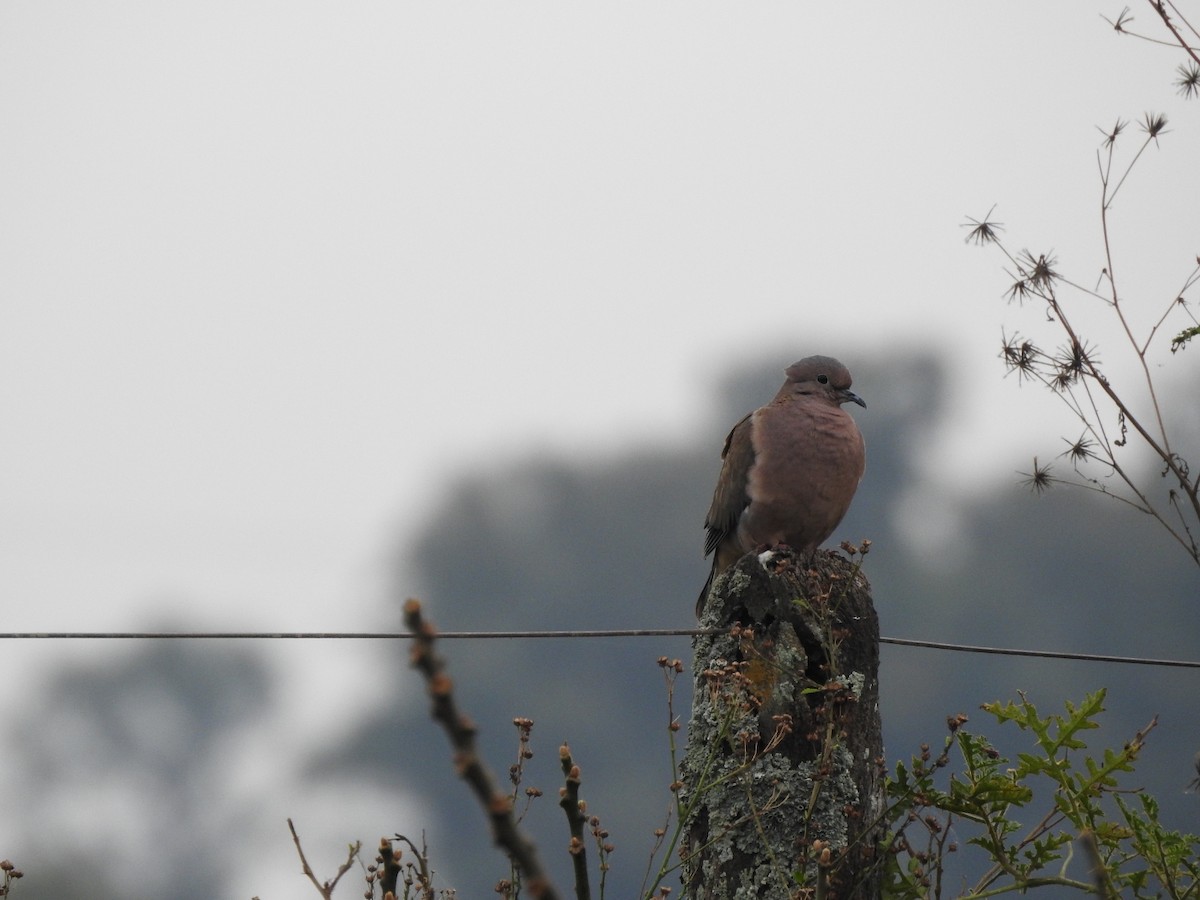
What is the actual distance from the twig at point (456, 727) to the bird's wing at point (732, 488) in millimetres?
3965

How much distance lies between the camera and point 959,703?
132 feet

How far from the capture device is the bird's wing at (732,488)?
16.4 feet

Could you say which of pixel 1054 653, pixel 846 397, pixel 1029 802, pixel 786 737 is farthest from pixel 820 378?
→ pixel 1029 802

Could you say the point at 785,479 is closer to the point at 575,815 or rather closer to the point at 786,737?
the point at 786,737


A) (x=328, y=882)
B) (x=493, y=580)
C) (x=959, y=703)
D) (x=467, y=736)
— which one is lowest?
(x=467, y=736)

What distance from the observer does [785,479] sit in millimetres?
4871

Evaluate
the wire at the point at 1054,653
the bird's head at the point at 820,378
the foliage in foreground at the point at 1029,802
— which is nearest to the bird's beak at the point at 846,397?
the bird's head at the point at 820,378

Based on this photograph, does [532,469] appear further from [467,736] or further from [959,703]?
[467,736]

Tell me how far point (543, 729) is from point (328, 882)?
146 ft

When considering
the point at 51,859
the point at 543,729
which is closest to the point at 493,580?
the point at 543,729

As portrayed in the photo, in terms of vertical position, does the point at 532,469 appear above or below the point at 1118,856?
above

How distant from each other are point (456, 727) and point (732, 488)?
4.09m

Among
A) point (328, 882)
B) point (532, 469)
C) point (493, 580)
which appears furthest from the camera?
point (532, 469)

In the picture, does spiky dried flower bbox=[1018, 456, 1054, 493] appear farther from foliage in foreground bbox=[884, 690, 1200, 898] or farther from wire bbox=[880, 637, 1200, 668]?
foliage in foreground bbox=[884, 690, 1200, 898]
